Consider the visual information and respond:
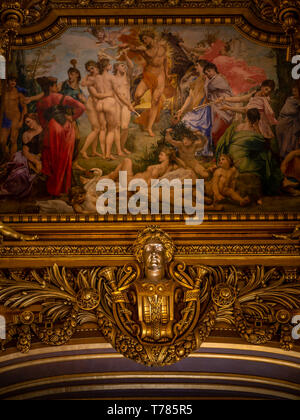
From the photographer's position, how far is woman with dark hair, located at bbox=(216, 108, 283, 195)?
714 centimetres

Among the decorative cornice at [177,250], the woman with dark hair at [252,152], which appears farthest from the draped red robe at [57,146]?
the woman with dark hair at [252,152]

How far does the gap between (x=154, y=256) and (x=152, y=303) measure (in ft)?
1.69

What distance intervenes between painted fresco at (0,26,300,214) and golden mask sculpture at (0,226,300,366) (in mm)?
977

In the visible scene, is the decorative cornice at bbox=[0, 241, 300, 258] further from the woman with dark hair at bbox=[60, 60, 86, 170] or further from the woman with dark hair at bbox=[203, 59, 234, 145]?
the woman with dark hair at bbox=[60, 60, 86, 170]

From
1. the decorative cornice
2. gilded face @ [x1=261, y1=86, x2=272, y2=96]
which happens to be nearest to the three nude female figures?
the decorative cornice

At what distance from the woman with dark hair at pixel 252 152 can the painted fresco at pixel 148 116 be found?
12 millimetres

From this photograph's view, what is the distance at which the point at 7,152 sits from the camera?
284 inches

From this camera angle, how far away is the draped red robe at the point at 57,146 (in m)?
7.15

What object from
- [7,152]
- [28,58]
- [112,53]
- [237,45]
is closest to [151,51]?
[112,53]

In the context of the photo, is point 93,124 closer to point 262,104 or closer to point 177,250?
point 177,250

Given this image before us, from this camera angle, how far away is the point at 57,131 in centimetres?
725

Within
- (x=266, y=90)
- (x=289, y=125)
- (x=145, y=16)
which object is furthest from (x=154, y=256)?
(x=145, y=16)

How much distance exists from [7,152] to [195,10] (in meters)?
2.94

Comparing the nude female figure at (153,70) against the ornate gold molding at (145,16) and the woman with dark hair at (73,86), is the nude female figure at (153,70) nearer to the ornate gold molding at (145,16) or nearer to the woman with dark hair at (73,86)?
the ornate gold molding at (145,16)
